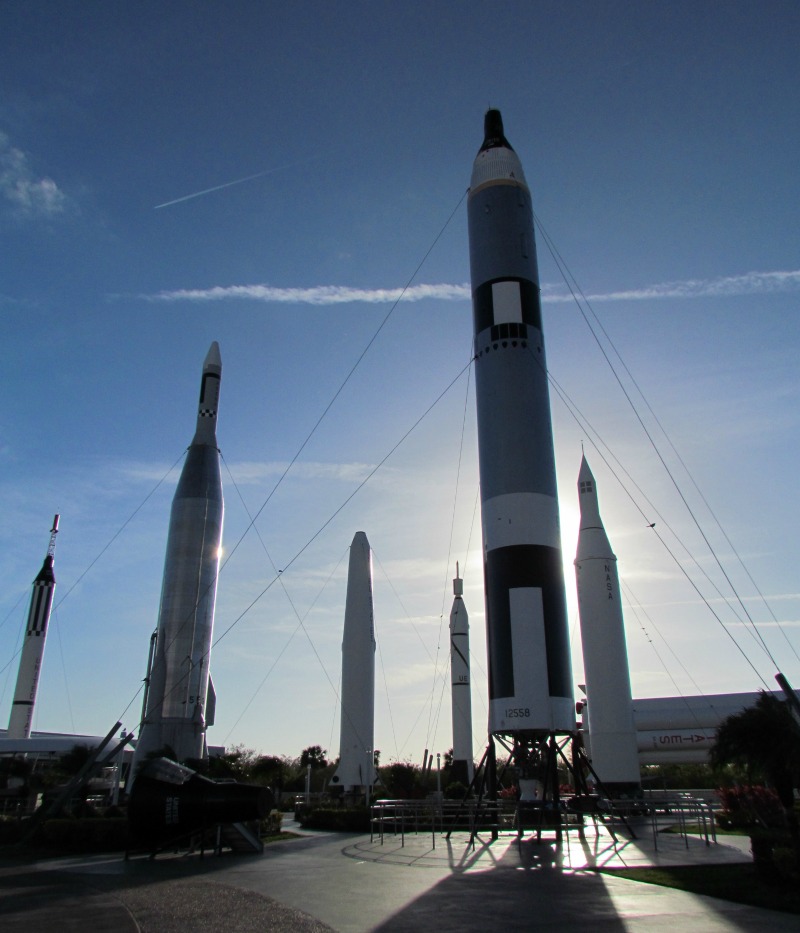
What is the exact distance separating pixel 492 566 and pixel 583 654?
1378 centimetres

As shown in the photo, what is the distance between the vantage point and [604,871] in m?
12.2

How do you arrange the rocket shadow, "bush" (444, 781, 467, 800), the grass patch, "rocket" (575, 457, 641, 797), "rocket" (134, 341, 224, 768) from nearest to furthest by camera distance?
the rocket shadow
the grass patch
"rocket" (575, 457, 641, 797)
"rocket" (134, 341, 224, 768)
"bush" (444, 781, 467, 800)

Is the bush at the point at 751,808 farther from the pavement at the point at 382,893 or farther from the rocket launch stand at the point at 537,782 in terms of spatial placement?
the rocket launch stand at the point at 537,782

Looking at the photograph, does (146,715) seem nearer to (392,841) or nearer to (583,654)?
(392,841)

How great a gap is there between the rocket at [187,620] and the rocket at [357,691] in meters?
7.36

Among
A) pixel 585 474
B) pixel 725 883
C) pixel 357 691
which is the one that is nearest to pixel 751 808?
pixel 725 883

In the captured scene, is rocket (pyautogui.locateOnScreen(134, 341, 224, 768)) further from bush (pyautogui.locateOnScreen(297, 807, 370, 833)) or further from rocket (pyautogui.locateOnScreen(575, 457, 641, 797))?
rocket (pyautogui.locateOnScreen(575, 457, 641, 797))

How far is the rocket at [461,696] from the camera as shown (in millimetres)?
41969

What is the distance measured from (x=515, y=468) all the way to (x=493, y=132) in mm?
14219

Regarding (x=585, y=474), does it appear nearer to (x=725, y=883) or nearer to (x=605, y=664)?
(x=605, y=664)

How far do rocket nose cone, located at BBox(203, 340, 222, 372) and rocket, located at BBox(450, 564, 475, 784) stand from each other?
69.3 ft

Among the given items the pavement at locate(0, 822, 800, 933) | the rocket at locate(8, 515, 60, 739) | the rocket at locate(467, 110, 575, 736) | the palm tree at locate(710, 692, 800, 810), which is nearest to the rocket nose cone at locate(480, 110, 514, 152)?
the rocket at locate(467, 110, 575, 736)

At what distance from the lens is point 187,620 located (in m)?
35.4

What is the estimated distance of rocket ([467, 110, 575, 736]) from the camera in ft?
62.7
